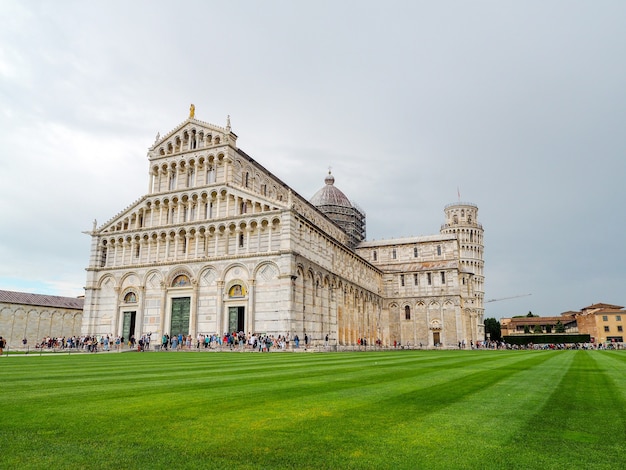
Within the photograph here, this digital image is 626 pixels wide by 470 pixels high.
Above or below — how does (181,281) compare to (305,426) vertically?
above

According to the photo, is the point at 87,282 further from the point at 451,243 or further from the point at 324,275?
the point at 451,243

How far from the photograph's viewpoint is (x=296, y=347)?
122 ft

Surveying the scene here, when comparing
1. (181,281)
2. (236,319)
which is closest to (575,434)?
(236,319)

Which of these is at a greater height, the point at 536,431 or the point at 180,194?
the point at 180,194

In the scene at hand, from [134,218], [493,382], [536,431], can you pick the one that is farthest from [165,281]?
[536,431]

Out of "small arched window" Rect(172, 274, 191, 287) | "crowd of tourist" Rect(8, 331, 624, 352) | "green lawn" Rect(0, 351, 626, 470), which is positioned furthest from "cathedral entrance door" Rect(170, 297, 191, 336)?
"green lawn" Rect(0, 351, 626, 470)

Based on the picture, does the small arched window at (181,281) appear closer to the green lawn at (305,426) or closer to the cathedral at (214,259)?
the cathedral at (214,259)

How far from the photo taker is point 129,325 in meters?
45.7

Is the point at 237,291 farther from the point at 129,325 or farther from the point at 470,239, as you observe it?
the point at 470,239

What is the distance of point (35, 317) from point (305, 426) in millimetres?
60594

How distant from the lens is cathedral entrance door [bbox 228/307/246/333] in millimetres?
40812

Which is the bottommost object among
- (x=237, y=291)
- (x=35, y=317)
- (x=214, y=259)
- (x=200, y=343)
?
(x=200, y=343)

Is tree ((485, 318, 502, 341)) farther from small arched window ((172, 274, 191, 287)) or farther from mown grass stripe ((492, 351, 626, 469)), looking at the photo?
mown grass stripe ((492, 351, 626, 469))

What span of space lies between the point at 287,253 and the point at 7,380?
2886 cm
